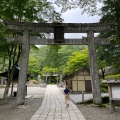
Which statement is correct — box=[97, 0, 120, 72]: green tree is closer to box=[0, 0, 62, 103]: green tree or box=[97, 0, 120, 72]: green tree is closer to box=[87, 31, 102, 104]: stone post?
box=[87, 31, 102, 104]: stone post

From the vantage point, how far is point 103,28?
10523 mm

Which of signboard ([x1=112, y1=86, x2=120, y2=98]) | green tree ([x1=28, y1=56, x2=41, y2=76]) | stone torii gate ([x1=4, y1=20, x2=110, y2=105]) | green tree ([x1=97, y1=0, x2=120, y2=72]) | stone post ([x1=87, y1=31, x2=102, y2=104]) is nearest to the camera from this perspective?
signboard ([x1=112, y1=86, x2=120, y2=98])

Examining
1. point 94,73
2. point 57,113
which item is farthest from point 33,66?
point 57,113

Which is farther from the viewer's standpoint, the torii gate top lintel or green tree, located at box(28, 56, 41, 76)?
green tree, located at box(28, 56, 41, 76)

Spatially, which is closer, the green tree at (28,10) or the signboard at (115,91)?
the signboard at (115,91)

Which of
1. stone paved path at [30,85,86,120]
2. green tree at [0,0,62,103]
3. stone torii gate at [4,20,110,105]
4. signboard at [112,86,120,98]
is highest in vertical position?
green tree at [0,0,62,103]

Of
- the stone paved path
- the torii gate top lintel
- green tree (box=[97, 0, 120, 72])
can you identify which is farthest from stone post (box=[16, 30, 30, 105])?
green tree (box=[97, 0, 120, 72])

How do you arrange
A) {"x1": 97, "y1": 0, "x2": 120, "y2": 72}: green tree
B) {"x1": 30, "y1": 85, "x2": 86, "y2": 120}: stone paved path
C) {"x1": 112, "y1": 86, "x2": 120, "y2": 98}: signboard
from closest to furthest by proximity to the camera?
{"x1": 30, "y1": 85, "x2": 86, "y2": 120}: stone paved path < {"x1": 112, "y1": 86, "x2": 120, "y2": 98}: signboard < {"x1": 97, "y1": 0, "x2": 120, "y2": 72}: green tree

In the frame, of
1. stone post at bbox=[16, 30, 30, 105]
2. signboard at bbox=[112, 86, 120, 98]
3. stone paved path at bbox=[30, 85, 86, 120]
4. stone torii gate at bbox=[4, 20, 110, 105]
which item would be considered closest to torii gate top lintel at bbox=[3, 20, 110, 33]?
stone torii gate at bbox=[4, 20, 110, 105]

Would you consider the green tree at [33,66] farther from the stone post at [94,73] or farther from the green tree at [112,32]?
the stone post at [94,73]

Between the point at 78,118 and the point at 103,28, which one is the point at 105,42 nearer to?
the point at 103,28

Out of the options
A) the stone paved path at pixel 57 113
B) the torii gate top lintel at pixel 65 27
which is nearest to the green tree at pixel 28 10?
the torii gate top lintel at pixel 65 27

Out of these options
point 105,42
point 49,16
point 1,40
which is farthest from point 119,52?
point 1,40

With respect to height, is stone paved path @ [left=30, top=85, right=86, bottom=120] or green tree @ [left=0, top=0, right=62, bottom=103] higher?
green tree @ [left=0, top=0, right=62, bottom=103]
